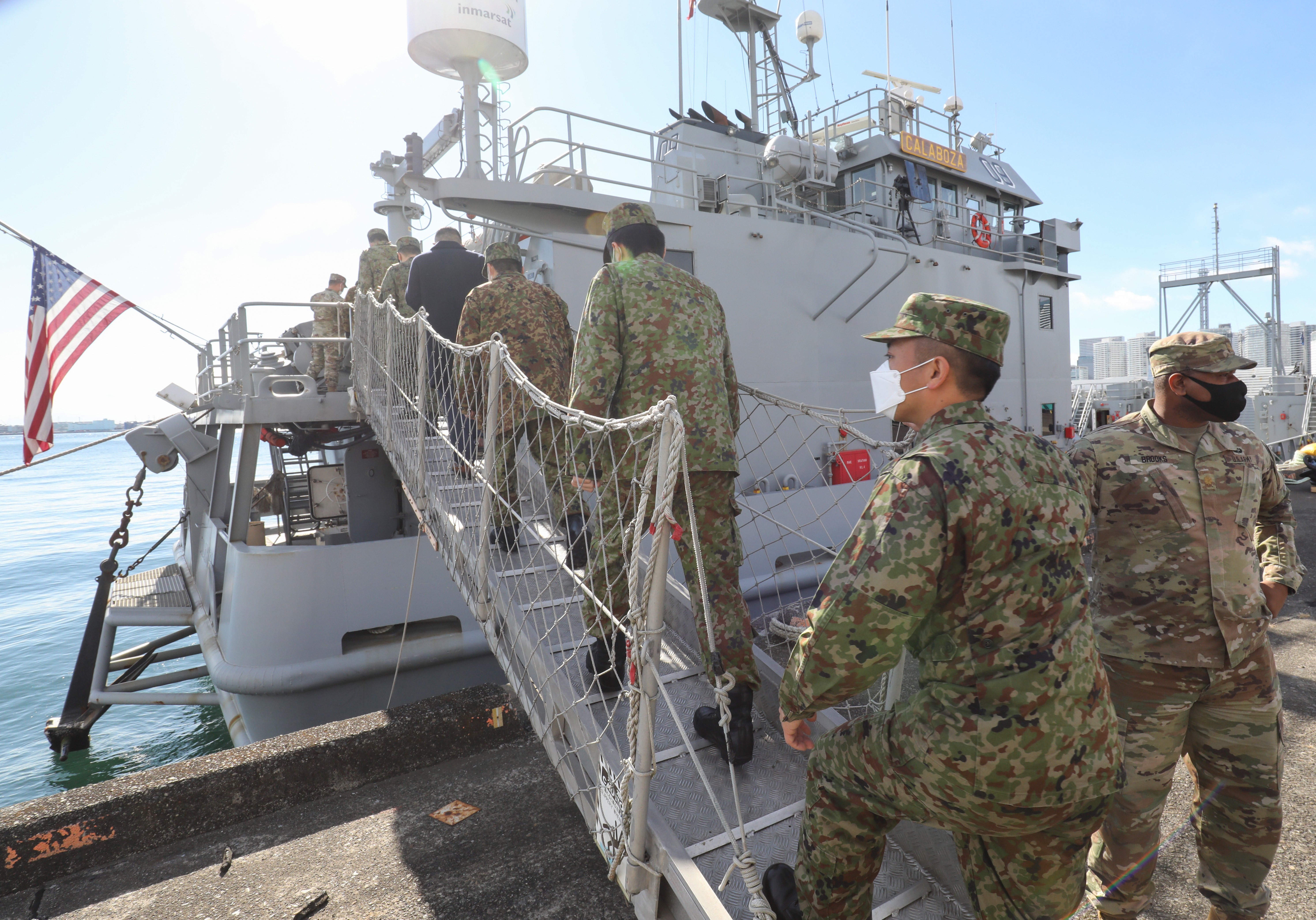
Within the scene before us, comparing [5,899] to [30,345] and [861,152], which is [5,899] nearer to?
[30,345]

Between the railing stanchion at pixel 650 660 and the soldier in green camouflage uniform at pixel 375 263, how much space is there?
5.33 m

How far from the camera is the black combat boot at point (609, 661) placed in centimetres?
247

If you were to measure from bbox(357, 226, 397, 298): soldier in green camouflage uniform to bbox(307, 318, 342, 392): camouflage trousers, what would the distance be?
570 millimetres

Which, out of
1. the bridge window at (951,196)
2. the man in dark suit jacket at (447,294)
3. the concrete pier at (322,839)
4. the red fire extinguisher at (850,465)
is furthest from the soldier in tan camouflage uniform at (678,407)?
the bridge window at (951,196)

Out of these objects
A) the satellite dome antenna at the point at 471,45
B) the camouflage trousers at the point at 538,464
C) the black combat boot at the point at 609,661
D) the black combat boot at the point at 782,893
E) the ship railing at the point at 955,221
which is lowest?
the black combat boot at the point at 782,893

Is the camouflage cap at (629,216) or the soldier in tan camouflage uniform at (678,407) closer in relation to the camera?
the soldier in tan camouflage uniform at (678,407)

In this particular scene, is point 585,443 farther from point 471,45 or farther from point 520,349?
point 471,45

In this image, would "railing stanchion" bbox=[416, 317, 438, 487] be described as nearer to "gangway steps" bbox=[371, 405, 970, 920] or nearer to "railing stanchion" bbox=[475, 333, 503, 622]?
"gangway steps" bbox=[371, 405, 970, 920]

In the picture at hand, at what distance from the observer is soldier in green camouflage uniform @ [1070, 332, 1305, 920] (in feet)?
6.23

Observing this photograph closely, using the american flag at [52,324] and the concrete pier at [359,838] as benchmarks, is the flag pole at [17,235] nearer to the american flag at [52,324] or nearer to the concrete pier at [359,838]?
the american flag at [52,324]

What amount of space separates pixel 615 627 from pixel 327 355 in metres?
4.77

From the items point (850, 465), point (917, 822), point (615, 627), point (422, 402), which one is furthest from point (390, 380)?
point (850, 465)

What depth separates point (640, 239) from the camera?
2570 millimetres

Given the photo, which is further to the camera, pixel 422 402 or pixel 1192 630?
pixel 422 402
